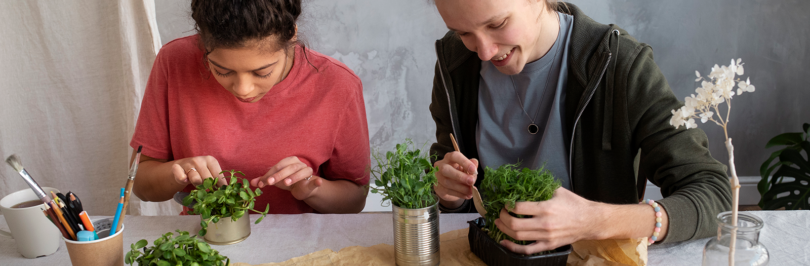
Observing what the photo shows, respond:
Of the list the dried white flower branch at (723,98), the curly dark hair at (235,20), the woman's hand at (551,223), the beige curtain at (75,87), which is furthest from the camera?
the beige curtain at (75,87)

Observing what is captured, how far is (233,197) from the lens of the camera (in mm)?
1096

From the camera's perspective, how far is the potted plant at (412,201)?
0.99 metres

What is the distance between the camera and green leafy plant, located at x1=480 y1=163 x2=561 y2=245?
38.6 inches

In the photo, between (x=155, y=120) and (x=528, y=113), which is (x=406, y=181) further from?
(x=155, y=120)

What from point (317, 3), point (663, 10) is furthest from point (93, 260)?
point (663, 10)

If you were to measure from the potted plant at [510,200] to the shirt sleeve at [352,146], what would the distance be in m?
0.61

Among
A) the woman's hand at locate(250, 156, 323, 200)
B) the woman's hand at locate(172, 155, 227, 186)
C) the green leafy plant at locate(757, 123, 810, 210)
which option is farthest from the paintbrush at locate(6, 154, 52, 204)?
the green leafy plant at locate(757, 123, 810, 210)

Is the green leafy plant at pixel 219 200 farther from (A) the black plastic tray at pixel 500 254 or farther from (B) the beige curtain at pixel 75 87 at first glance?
(B) the beige curtain at pixel 75 87

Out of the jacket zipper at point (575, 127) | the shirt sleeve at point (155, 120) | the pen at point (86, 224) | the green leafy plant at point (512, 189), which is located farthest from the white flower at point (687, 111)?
the shirt sleeve at point (155, 120)

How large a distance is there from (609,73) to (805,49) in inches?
80.7

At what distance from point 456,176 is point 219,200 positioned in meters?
0.53

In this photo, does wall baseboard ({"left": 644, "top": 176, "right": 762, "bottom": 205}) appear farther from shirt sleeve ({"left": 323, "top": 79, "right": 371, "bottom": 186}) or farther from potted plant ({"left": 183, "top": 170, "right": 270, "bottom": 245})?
potted plant ({"left": 183, "top": 170, "right": 270, "bottom": 245})

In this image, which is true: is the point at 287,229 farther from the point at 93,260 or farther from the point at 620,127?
the point at 620,127

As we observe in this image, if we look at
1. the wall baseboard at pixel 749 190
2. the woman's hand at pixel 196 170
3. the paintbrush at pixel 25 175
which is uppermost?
the paintbrush at pixel 25 175
